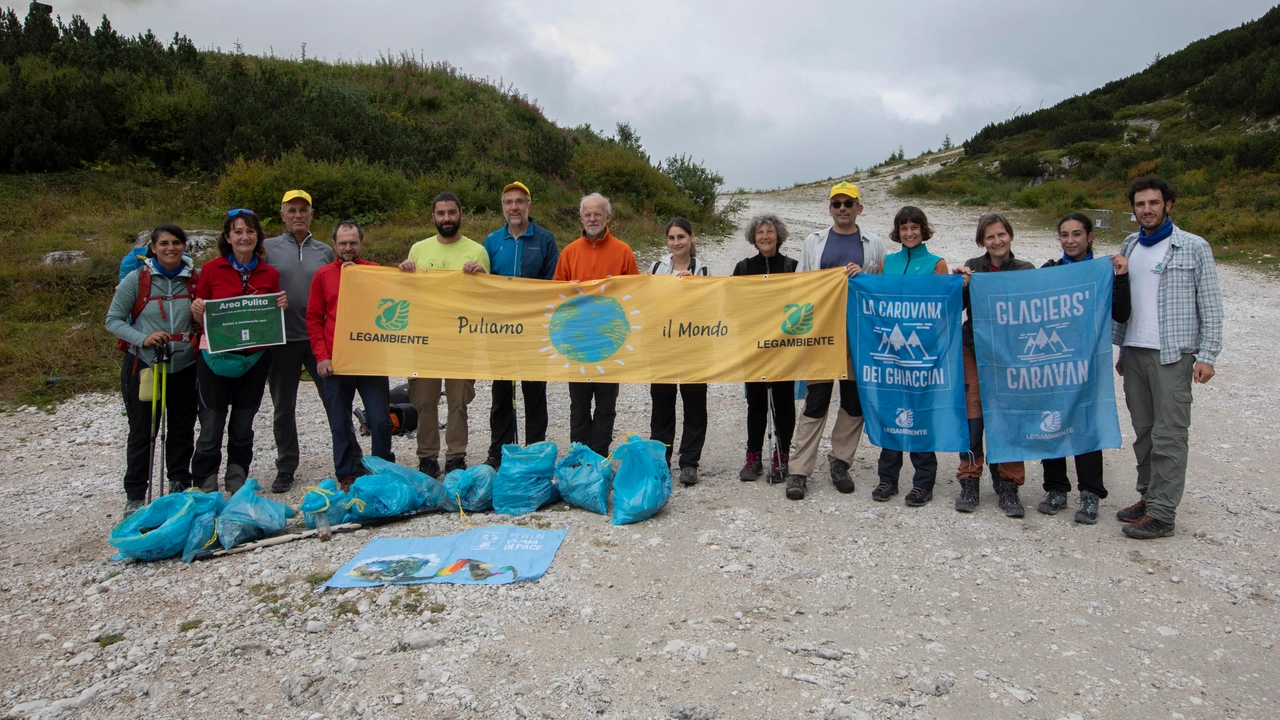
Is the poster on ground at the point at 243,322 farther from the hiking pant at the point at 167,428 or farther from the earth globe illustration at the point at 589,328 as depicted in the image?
the earth globe illustration at the point at 589,328

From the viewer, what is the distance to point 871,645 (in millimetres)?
3721

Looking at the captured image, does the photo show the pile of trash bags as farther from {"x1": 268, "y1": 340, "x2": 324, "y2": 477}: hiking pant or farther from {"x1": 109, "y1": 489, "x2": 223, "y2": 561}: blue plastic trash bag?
{"x1": 268, "y1": 340, "x2": 324, "y2": 477}: hiking pant

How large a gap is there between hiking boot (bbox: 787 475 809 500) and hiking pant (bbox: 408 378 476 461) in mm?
2624

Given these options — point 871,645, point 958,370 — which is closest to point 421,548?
point 871,645

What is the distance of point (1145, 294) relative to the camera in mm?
5105

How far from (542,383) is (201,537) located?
106 inches

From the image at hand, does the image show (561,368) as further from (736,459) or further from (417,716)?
(417,716)

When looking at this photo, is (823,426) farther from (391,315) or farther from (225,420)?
(225,420)

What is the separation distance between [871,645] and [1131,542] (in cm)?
229

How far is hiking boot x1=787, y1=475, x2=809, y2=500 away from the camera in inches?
222

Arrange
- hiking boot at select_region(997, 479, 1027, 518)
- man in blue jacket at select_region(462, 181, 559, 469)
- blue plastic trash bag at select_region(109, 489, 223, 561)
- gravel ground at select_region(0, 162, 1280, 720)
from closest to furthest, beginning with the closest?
gravel ground at select_region(0, 162, 1280, 720) → blue plastic trash bag at select_region(109, 489, 223, 561) → hiking boot at select_region(997, 479, 1027, 518) → man in blue jacket at select_region(462, 181, 559, 469)

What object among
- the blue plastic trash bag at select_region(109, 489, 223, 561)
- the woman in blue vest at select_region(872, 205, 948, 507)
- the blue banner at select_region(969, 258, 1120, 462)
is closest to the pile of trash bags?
the blue plastic trash bag at select_region(109, 489, 223, 561)

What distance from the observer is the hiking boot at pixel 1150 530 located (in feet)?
16.0

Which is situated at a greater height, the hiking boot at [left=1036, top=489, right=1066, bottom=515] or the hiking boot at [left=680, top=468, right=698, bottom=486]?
the hiking boot at [left=680, top=468, right=698, bottom=486]
